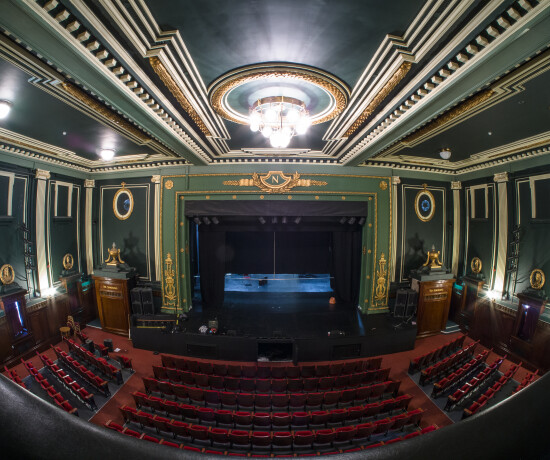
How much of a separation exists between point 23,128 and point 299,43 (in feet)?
25.1

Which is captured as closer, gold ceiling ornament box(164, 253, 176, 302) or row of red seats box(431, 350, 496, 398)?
row of red seats box(431, 350, 496, 398)

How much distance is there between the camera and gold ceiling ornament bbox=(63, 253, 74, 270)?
10.4 metres

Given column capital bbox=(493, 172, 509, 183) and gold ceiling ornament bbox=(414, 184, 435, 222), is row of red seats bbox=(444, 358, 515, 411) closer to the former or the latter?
gold ceiling ornament bbox=(414, 184, 435, 222)

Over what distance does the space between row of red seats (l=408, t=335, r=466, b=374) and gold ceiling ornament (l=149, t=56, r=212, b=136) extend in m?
8.92

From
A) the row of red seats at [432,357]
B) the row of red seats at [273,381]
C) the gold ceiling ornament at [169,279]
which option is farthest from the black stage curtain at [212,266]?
the row of red seats at [432,357]

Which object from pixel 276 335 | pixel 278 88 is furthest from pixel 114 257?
pixel 278 88

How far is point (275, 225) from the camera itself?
1071cm

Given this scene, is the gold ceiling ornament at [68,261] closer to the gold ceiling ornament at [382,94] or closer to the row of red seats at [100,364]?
the row of red seats at [100,364]

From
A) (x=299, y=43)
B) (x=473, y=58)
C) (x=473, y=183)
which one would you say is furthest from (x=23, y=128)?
(x=473, y=183)

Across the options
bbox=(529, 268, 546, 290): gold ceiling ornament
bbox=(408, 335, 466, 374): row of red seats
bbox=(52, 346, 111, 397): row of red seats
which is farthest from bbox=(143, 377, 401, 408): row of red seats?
bbox=(529, 268, 546, 290): gold ceiling ornament

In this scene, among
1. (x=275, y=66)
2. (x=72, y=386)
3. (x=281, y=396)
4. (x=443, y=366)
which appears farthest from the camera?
(x=443, y=366)

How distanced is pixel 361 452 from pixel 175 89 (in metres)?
5.47

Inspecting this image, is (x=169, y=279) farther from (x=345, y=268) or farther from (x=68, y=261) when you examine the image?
(x=345, y=268)

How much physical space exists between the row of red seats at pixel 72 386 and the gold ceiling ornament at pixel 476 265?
514 inches
